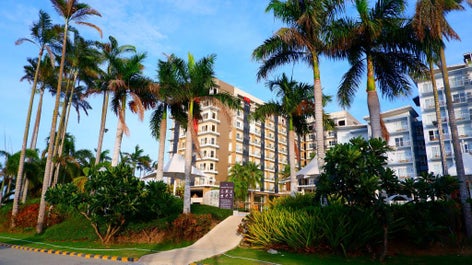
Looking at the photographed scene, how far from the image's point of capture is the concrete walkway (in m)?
13.0

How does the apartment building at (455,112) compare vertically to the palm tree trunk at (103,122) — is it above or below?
above

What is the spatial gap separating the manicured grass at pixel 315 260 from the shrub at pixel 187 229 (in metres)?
4.61

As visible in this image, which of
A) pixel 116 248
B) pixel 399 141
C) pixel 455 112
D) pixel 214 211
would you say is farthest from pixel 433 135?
pixel 116 248

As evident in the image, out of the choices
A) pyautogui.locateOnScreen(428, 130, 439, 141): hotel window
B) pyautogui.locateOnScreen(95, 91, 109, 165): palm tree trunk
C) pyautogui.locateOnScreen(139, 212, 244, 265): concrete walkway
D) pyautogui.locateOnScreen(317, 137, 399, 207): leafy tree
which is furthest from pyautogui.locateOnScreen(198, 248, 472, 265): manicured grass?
pyautogui.locateOnScreen(428, 130, 439, 141): hotel window

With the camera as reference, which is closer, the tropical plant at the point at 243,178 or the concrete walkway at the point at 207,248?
the concrete walkway at the point at 207,248

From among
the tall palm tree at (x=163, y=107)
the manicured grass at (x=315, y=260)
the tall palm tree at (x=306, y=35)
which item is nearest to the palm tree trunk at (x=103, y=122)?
the tall palm tree at (x=163, y=107)

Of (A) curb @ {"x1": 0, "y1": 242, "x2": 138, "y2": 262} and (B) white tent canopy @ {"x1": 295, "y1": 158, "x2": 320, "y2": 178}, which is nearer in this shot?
(A) curb @ {"x1": 0, "y1": 242, "x2": 138, "y2": 262}

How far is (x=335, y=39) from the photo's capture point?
17.6m

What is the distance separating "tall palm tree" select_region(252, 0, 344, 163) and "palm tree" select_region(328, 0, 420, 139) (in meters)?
0.85

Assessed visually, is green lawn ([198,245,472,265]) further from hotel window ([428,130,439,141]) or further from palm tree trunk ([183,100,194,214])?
hotel window ([428,130,439,141])

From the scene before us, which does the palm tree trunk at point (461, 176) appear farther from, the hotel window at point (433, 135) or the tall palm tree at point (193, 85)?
the hotel window at point (433, 135)

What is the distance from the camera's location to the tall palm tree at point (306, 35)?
17812 mm

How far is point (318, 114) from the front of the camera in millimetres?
18078

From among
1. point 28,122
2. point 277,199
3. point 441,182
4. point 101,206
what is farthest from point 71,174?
point 441,182
